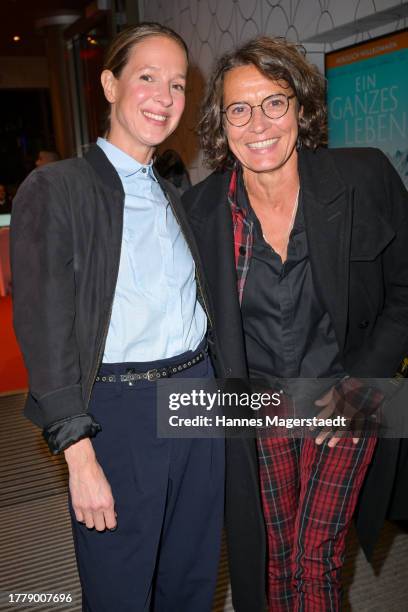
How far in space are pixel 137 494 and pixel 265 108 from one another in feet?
3.32

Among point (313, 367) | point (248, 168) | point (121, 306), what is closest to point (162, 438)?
point (121, 306)

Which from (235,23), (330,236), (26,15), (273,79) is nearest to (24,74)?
(26,15)

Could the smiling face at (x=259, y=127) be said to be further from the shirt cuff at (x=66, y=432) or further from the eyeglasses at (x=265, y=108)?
the shirt cuff at (x=66, y=432)

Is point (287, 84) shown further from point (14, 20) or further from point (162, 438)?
point (14, 20)

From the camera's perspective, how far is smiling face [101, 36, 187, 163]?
141 centimetres

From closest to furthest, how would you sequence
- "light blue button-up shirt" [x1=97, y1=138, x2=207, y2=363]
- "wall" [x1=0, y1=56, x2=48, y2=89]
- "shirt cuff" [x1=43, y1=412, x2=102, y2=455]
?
"shirt cuff" [x1=43, y1=412, x2=102, y2=455] < "light blue button-up shirt" [x1=97, y1=138, x2=207, y2=363] < "wall" [x1=0, y1=56, x2=48, y2=89]

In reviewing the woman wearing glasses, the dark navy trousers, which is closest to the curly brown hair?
the woman wearing glasses

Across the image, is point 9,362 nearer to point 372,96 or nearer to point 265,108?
point 372,96

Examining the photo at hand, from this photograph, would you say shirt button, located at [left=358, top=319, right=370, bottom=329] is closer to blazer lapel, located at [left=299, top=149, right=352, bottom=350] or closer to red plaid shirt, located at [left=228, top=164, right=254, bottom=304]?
blazer lapel, located at [left=299, top=149, right=352, bottom=350]

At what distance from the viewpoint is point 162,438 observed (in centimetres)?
138

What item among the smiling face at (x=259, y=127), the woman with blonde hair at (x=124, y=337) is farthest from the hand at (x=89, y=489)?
the smiling face at (x=259, y=127)

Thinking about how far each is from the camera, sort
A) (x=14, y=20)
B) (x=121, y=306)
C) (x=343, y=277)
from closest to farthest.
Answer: (x=121, y=306), (x=343, y=277), (x=14, y=20)

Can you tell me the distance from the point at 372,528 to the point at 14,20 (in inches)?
354

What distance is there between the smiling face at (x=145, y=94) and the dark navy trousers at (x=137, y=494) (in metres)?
0.54
